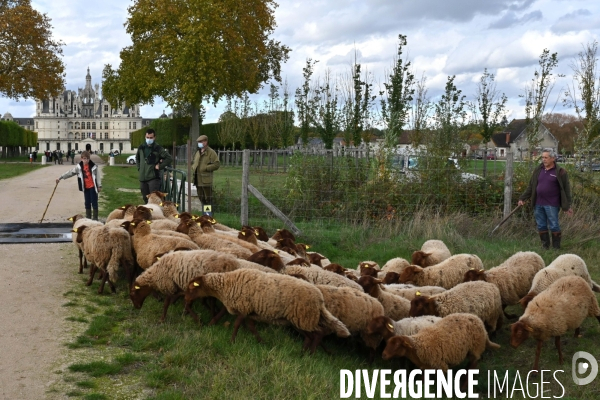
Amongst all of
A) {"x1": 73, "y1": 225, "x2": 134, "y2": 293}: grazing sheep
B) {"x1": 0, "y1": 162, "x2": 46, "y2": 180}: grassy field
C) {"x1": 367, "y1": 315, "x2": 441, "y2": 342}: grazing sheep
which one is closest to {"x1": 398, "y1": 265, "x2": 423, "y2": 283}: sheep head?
{"x1": 367, "y1": 315, "x2": 441, "y2": 342}: grazing sheep

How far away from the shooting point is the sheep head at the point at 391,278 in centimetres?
857

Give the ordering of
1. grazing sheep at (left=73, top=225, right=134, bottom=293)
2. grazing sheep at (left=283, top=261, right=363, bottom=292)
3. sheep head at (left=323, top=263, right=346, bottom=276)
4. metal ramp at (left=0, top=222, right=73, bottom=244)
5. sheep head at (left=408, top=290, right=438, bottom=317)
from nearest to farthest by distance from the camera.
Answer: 1. sheep head at (left=408, top=290, right=438, bottom=317)
2. grazing sheep at (left=283, top=261, right=363, bottom=292)
3. sheep head at (left=323, top=263, right=346, bottom=276)
4. grazing sheep at (left=73, top=225, right=134, bottom=293)
5. metal ramp at (left=0, top=222, right=73, bottom=244)

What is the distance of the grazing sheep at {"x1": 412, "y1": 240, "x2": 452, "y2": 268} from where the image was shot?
30.7ft

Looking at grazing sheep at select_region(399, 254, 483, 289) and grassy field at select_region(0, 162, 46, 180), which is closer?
grazing sheep at select_region(399, 254, 483, 289)

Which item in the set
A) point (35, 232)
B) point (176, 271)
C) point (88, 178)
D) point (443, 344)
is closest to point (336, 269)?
point (176, 271)

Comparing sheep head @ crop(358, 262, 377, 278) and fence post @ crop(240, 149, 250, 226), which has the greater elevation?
fence post @ crop(240, 149, 250, 226)

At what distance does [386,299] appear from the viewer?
7.33 m

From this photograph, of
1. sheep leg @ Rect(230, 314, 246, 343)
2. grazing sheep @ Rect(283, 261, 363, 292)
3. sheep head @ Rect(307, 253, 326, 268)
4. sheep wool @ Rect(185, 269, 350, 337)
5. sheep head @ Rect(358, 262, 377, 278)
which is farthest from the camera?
sheep head @ Rect(307, 253, 326, 268)

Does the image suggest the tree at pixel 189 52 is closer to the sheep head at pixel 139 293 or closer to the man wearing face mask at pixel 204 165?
the man wearing face mask at pixel 204 165

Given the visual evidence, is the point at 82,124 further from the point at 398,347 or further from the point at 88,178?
the point at 398,347

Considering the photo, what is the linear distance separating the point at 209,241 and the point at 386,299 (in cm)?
295

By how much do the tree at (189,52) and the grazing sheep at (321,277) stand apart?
105 ft

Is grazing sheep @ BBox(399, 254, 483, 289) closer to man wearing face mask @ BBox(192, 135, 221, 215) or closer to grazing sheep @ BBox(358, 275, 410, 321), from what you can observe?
grazing sheep @ BBox(358, 275, 410, 321)

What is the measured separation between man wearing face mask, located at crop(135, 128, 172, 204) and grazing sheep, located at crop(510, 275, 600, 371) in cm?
932
